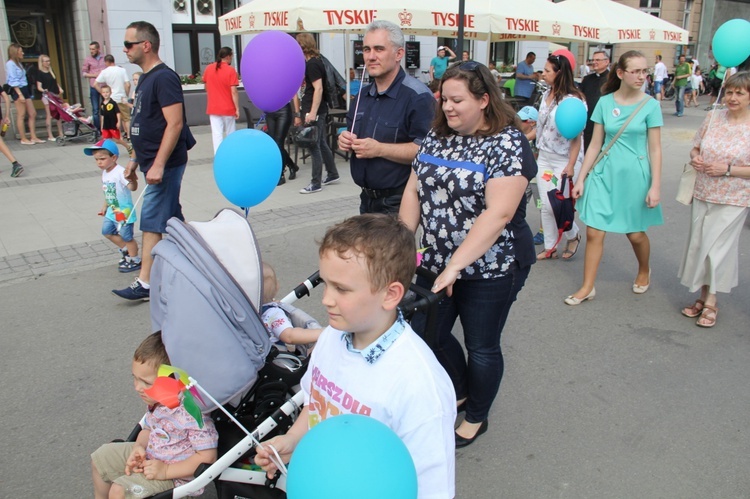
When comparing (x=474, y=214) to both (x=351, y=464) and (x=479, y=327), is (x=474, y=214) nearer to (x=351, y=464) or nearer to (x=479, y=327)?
(x=479, y=327)

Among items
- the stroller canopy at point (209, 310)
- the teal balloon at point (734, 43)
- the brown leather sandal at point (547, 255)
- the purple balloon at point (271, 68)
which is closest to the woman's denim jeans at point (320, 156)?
the brown leather sandal at point (547, 255)

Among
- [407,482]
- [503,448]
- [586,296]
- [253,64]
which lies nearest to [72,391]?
[253,64]

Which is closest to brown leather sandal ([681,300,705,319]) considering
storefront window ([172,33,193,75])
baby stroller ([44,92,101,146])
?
baby stroller ([44,92,101,146])

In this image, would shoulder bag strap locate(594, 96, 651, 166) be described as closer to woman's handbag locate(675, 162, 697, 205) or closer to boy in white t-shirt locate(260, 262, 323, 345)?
woman's handbag locate(675, 162, 697, 205)

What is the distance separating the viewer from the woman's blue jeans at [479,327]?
2820 millimetres

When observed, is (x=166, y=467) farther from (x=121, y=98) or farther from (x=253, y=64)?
(x=121, y=98)

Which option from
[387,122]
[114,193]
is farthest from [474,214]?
[114,193]

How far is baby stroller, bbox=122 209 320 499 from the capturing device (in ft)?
7.47

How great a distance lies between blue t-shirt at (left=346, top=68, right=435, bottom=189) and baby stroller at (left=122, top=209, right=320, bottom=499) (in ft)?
4.00

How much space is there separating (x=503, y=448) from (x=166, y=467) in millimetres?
1680

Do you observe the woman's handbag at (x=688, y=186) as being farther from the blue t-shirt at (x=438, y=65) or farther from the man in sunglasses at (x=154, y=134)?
the blue t-shirt at (x=438, y=65)

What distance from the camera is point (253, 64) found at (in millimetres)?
3545

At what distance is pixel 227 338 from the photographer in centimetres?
233

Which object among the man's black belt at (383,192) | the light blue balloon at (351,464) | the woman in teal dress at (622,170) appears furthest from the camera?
the woman in teal dress at (622,170)
